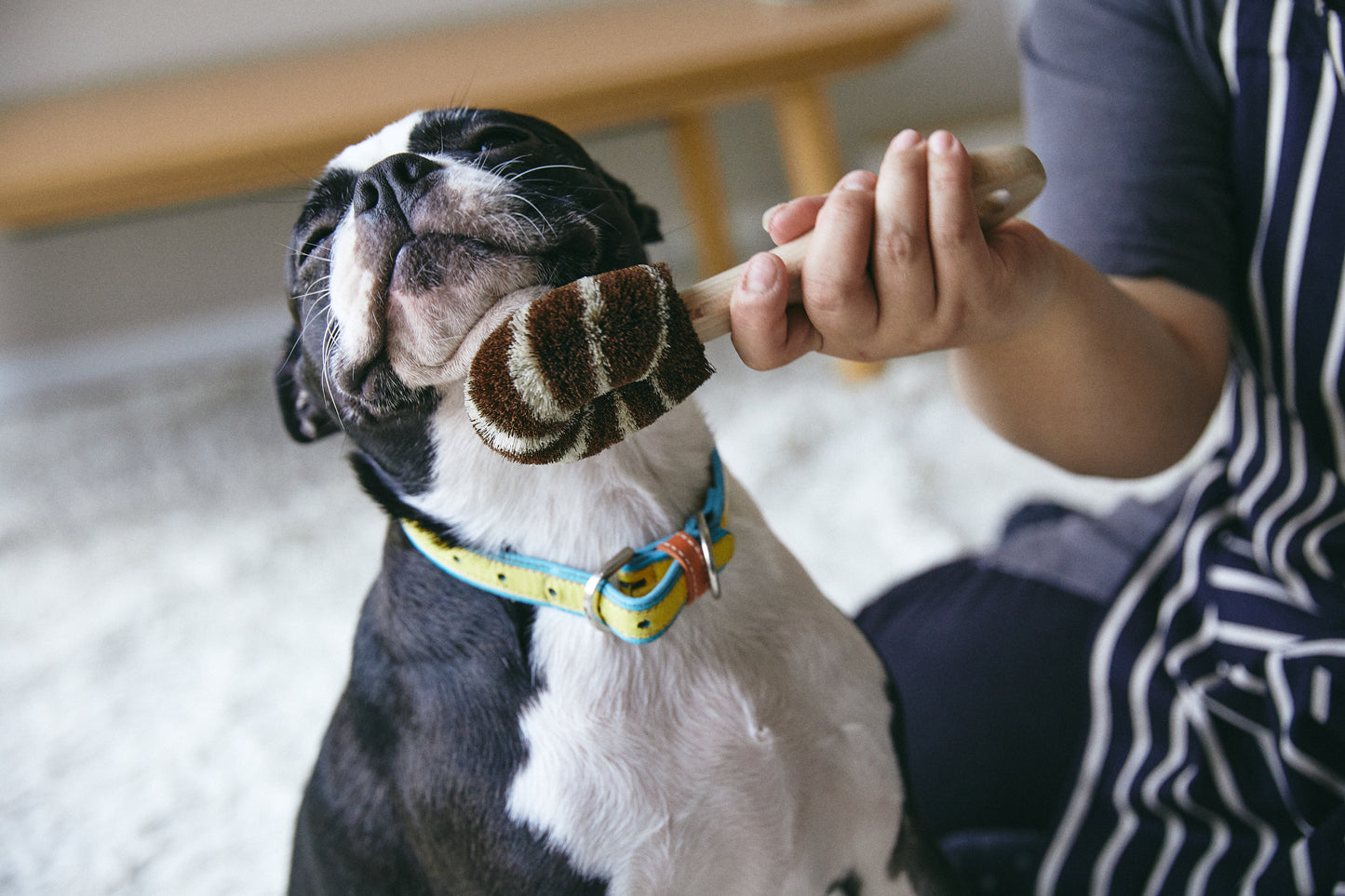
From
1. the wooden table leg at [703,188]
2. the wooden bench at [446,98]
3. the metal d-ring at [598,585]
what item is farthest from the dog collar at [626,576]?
the wooden table leg at [703,188]

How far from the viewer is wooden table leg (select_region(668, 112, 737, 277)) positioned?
2715 millimetres

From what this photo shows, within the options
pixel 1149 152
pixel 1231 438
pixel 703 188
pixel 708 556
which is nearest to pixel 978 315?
pixel 708 556

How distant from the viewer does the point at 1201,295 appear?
0.91 m

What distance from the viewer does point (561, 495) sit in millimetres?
673

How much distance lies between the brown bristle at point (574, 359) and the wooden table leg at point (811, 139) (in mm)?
1594

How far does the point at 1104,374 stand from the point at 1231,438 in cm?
31

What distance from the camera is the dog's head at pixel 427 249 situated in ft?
1.99

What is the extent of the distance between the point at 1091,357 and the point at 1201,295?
224 millimetres

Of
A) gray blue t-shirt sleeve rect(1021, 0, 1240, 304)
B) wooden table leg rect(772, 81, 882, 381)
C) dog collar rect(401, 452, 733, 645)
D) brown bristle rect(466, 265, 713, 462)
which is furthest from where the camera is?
wooden table leg rect(772, 81, 882, 381)

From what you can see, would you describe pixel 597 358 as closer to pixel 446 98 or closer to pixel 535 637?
pixel 535 637

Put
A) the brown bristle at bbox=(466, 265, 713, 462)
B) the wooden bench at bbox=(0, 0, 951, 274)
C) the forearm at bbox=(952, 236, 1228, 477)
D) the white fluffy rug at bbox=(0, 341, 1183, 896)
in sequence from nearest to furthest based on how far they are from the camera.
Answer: the brown bristle at bbox=(466, 265, 713, 462) < the forearm at bbox=(952, 236, 1228, 477) < the white fluffy rug at bbox=(0, 341, 1183, 896) < the wooden bench at bbox=(0, 0, 951, 274)

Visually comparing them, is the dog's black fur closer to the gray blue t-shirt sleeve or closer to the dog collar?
the dog collar

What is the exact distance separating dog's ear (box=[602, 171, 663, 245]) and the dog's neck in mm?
173

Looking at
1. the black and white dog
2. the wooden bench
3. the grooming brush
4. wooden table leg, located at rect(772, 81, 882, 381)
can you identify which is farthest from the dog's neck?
wooden table leg, located at rect(772, 81, 882, 381)
